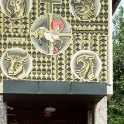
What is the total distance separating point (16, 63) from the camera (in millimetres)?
10047

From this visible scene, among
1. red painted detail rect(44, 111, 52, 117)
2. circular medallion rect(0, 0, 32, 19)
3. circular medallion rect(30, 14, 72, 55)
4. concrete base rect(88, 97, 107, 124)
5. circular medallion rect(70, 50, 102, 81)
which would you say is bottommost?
red painted detail rect(44, 111, 52, 117)

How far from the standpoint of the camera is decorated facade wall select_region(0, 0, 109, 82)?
10.1 metres

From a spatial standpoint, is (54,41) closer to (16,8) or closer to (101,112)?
(16,8)

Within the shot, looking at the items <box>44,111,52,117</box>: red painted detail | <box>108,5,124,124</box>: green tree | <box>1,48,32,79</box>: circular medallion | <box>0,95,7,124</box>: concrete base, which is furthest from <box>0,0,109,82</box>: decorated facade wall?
<box>108,5,124,124</box>: green tree

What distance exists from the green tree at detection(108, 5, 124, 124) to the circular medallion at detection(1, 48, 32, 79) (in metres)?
10.3

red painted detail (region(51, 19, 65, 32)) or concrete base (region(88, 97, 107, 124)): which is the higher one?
red painted detail (region(51, 19, 65, 32))

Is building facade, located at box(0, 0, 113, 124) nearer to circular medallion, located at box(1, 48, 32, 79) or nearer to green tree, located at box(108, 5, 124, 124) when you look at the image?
circular medallion, located at box(1, 48, 32, 79)

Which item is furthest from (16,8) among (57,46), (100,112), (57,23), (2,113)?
(100,112)

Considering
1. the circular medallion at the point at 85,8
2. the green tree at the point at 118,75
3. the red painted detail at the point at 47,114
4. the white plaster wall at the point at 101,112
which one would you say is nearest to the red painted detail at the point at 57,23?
the circular medallion at the point at 85,8

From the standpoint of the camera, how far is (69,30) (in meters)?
10.3

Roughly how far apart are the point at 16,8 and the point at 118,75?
1177cm

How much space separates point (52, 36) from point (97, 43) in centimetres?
108

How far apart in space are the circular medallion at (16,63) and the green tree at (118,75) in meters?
10.3

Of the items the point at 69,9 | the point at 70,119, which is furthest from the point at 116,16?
the point at 69,9
